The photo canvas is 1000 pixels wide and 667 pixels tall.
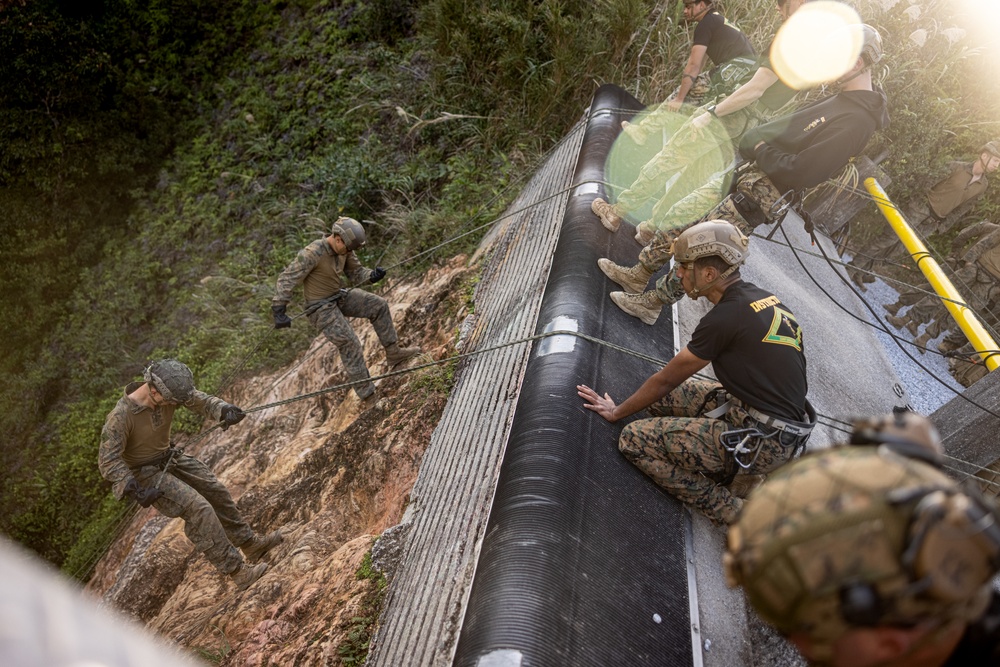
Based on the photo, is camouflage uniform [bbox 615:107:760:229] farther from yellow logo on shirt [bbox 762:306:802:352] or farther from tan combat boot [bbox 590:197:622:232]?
yellow logo on shirt [bbox 762:306:802:352]

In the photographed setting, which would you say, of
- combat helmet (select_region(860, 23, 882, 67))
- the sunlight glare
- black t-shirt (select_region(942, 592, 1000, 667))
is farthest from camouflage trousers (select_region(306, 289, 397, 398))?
black t-shirt (select_region(942, 592, 1000, 667))

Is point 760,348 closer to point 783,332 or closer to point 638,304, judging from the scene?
point 783,332

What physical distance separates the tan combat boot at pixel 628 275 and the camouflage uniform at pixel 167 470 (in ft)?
9.96

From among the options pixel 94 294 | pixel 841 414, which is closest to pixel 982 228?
pixel 841 414

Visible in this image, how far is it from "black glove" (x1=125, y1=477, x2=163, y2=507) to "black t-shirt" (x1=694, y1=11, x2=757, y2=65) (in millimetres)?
5180

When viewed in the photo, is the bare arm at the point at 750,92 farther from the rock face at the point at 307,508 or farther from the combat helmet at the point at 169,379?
the combat helmet at the point at 169,379

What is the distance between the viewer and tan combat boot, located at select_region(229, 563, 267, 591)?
383 centimetres

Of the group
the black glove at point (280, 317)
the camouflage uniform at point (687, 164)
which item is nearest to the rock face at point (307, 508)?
the black glove at point (280, 317)

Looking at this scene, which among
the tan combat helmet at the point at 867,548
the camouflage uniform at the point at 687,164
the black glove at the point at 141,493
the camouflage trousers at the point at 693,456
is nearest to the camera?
the tan combat helmet at the point at 867,548

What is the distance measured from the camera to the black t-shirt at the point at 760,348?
7.73 feet

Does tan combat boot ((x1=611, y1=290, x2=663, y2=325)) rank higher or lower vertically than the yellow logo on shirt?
lower

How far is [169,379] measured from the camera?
150 inches

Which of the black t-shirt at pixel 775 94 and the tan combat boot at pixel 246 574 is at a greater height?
the black t-shirt at pixel 775 94

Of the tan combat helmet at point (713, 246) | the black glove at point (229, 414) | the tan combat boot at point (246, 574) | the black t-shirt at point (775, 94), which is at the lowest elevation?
the tan combat boot at point (246, 574)
